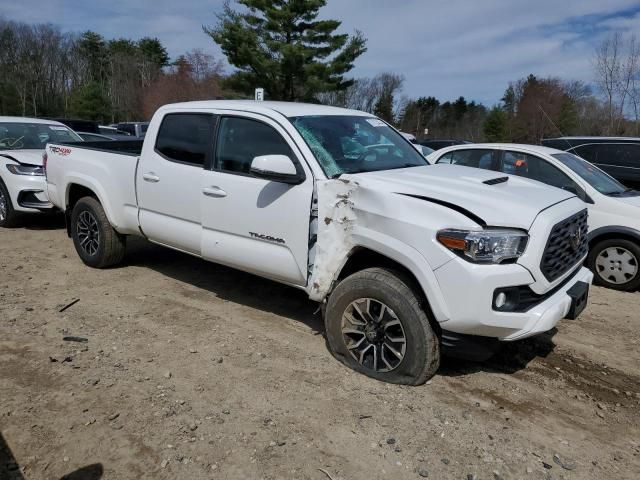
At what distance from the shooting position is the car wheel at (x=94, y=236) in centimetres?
564

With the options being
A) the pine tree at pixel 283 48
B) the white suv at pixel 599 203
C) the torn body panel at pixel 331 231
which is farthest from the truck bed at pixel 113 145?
the pine tree at pixel 283 48

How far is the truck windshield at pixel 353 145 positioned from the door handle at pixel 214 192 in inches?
33.5

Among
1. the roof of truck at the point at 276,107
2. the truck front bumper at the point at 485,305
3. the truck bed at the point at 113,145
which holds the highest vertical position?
the roof of truck at the point at 276,107

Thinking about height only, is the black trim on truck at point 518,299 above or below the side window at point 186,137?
below

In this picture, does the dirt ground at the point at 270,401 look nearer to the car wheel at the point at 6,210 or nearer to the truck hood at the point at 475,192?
the truck hood at the point at 475,192

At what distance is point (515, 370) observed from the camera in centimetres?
387

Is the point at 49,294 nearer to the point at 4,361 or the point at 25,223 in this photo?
the point at 4,361

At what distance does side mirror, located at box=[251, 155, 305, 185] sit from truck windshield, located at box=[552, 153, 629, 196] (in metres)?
4.23

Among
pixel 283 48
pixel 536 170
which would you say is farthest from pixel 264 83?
pixel 536 170

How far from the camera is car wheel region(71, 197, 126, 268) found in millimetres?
5641

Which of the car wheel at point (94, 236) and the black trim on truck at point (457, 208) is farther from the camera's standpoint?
the car wheel at point (94, 236)

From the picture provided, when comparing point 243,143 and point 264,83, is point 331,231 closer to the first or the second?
point 243,143

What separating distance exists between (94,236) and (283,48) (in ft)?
81.6

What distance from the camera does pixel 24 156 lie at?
7734 mm
